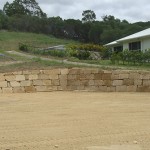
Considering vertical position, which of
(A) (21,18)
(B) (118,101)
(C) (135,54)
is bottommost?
(B) (118,101)

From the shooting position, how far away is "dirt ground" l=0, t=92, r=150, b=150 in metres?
7.08

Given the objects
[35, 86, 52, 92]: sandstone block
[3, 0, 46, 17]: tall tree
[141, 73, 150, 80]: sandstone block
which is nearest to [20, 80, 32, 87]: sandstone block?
[35, 86, 52, 92]: sandstone block

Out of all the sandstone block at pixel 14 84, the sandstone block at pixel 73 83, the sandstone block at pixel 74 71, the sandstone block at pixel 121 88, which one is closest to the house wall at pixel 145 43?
the sandstone block at pixel 121 88

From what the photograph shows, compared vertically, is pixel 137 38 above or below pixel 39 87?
above

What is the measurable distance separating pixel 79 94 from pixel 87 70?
5.07ft

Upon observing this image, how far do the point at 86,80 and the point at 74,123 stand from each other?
7.84 metres

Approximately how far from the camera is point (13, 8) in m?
84.8

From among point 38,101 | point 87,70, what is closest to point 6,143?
point 38,101

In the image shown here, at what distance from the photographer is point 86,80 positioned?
16828 millimetres

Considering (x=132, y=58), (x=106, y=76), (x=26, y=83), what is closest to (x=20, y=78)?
(x=26, y=83)

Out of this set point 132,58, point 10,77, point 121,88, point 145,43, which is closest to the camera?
point 10,77

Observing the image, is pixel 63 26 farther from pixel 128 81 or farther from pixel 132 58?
pixel 128 81

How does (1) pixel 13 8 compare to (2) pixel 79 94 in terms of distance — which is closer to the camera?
(2) pixel 79 94

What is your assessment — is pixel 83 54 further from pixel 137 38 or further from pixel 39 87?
pixel 39 87
